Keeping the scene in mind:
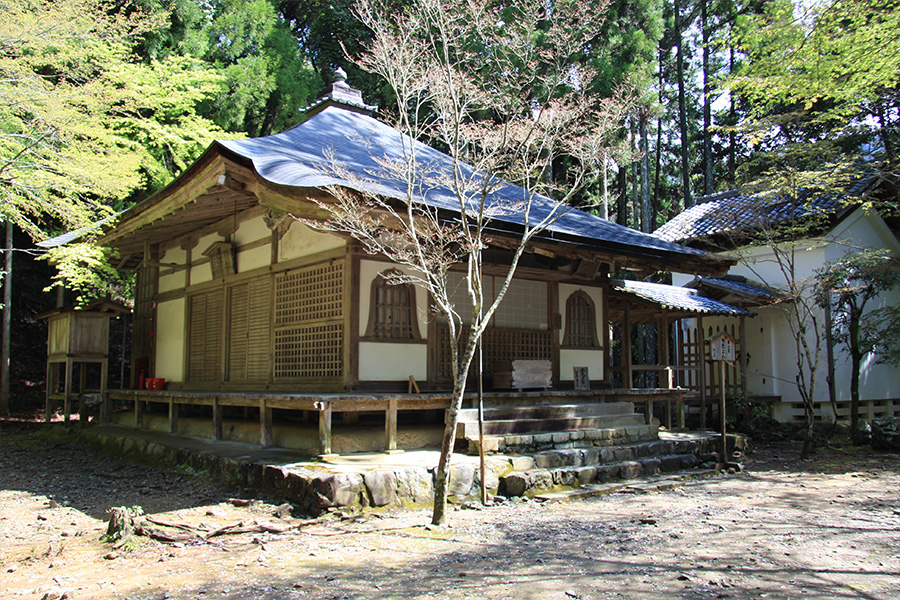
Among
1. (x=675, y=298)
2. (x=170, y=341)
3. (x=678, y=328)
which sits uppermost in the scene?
(x=675, y=298)

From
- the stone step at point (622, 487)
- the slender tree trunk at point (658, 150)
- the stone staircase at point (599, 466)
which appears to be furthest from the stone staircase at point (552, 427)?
A: the slender tree trunk at point (658, 150)

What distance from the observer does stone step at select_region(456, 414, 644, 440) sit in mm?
8133

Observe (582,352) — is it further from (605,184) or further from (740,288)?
(740,288)

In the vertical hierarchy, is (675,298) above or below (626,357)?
above

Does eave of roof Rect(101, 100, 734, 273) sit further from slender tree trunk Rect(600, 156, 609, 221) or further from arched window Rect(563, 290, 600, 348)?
arched window Rect(563, 290, 600, 348)

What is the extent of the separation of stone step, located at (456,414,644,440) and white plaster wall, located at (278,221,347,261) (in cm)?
299

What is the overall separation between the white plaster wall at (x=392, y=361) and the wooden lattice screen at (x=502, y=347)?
25 centimetres

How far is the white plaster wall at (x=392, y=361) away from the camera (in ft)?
28.6

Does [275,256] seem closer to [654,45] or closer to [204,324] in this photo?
[204,324]

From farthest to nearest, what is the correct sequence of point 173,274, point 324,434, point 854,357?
point 173,274, point 854,357, point 324,434

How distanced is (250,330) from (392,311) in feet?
9.78

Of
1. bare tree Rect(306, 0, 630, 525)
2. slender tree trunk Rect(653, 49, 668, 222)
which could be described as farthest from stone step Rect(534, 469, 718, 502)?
slender tree trunk Rect(653, 49, 668, 222)

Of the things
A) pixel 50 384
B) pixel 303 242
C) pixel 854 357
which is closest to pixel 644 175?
pixel 854 357

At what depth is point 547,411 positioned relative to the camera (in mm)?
9188
